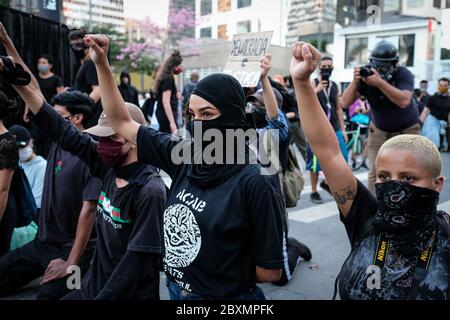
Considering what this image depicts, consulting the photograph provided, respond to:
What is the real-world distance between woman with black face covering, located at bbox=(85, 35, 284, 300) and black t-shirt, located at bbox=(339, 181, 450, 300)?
0.33m

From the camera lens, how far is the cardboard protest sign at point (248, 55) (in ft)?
11.0

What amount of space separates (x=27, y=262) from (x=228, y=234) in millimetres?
2199

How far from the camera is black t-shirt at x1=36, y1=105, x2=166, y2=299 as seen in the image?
247 cm

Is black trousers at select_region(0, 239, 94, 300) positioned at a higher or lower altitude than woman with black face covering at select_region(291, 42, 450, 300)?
lower

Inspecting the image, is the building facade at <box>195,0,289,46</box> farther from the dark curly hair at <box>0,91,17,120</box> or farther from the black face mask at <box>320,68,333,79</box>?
the dark curly hair at <box>0,91,17,120</box>

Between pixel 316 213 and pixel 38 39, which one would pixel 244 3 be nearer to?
pixel 38 39

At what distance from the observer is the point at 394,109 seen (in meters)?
4.12

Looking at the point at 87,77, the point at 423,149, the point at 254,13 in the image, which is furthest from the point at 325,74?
the point at 423,149

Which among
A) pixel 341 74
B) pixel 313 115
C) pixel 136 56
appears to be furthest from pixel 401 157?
pixel 341 74

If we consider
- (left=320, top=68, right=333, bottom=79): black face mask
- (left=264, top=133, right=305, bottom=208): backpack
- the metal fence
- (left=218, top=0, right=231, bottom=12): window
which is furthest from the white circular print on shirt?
(left=218, top=0, right=231, bottom=12): window

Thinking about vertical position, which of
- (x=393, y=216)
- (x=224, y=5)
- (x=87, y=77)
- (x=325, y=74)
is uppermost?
(x=224, y=5)

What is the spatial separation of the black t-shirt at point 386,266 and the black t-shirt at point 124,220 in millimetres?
1097

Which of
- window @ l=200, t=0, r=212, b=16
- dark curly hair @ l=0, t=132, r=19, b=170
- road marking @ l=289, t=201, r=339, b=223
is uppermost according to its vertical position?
window @ l=200, t=0, r=212, b=16

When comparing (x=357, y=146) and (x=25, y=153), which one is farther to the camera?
(x=357, y=146)
